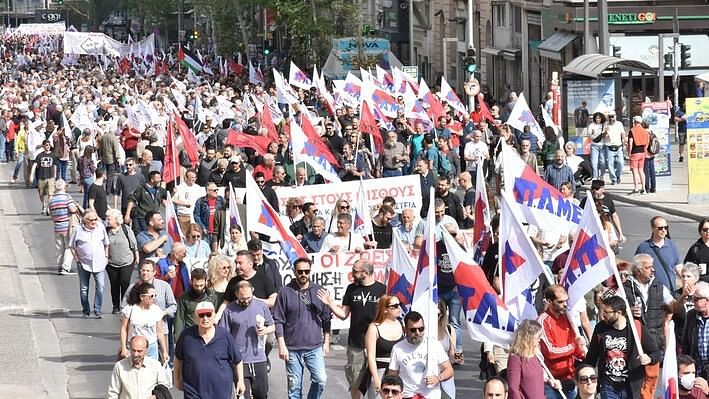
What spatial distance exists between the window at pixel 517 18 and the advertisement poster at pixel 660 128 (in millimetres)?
29385

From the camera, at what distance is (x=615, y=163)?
31.9 m

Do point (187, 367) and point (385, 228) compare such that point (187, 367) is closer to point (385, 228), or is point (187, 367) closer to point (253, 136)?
point (385, 228)

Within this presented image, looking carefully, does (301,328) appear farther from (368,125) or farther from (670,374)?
(368,125)

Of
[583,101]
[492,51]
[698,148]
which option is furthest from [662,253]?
[492,51]

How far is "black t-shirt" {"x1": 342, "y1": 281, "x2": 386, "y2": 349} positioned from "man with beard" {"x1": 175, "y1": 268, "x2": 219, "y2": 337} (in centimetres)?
117

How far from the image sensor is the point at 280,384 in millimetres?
15344

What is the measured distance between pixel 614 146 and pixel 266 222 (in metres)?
15.6

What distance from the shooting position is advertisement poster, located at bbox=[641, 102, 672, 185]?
101ft

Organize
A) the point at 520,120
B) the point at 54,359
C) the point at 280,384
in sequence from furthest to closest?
the point at 520,120 < the point at 54,359 < the point at 280,384

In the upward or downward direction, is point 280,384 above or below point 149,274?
below

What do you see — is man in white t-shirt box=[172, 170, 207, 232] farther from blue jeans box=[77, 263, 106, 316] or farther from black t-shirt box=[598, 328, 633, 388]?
black t-shirt box=[598, 328, 633, 388]

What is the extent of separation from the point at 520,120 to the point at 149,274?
56.6 ft

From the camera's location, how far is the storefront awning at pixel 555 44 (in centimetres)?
5181

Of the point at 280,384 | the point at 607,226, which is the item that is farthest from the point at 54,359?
the point at 607,226
